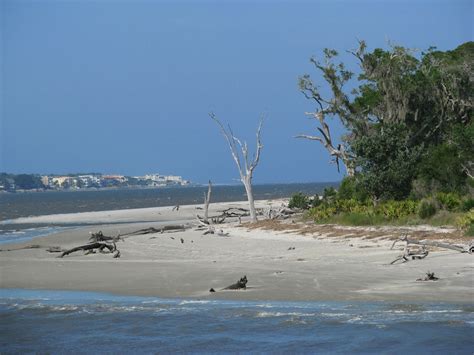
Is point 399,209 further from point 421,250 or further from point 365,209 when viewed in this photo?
point 421,250

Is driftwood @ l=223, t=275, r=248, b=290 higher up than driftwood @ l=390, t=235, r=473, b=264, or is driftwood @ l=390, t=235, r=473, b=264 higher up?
driftwood @ l=390, t=235, r=473, b=264

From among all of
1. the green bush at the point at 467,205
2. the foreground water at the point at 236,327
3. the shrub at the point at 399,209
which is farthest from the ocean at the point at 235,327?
the shrub at the point at 399,209

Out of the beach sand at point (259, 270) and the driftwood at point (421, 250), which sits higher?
the driftwood at point (421, 250)

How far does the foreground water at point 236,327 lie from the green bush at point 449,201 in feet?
42.6

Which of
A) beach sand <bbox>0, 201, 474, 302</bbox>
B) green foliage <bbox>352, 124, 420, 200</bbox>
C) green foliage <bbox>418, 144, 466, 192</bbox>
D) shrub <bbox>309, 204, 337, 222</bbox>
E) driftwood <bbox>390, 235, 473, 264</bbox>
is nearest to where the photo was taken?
beach sand <bbox>0, 201, 474, 302</bbox>

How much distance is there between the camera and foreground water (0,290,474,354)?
10164 millimetres

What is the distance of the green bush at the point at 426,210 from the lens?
24812mm

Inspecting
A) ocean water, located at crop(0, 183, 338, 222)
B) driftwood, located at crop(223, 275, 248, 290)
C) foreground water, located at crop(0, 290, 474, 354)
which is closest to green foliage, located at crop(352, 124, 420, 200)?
driftwood, located at crop(223, 275, 248, 290)

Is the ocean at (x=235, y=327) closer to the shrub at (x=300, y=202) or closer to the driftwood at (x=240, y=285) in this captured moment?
the driftwood at (x=240, y=285)

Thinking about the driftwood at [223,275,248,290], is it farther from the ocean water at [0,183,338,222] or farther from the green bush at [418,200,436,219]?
the ocean water at [0,183,338,222]

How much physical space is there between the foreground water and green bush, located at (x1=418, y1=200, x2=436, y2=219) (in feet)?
41.5

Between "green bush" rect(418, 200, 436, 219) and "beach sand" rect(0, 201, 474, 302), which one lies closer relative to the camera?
"beach sand" rect(0, 201, 474, 302)

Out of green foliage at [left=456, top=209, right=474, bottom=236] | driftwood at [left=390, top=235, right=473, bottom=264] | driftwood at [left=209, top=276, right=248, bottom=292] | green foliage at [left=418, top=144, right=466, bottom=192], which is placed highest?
green foliage at [left=418, top=144, right=466, bottom=192]

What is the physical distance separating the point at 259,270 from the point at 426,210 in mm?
9379
